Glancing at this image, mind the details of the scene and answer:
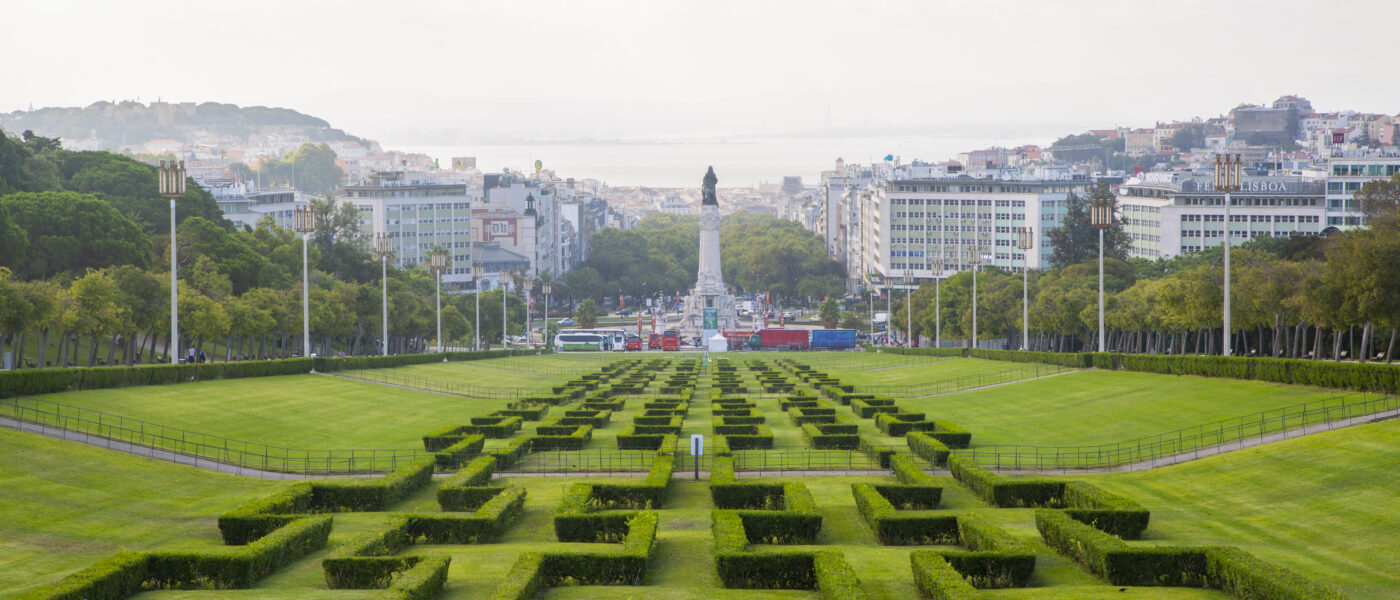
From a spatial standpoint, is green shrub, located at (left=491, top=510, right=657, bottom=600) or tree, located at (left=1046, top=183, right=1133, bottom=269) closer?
green shrub, located at (left=491, top=510, right=657, bottom=600)

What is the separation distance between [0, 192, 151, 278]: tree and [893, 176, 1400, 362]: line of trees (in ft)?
206

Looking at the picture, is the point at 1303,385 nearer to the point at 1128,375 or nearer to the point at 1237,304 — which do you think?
the point at 1128,375

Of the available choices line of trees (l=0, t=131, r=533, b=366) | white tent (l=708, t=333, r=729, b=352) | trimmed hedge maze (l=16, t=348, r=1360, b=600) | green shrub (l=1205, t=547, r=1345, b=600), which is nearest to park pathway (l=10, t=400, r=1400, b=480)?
trimmed hedge maze (l=16, t=348, r=1360, b=600)

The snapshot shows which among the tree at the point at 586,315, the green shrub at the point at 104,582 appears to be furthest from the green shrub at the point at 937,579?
the tree at the point at 586,315

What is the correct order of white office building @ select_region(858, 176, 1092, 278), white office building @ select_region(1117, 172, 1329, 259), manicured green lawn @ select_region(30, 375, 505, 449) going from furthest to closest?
white office building @ select_region(858, 176, 1092, 278)
white office building @ select_region(1117, 172, 1329, 259)
manicured green lawn @ select_region(30, 375, 505, 449)

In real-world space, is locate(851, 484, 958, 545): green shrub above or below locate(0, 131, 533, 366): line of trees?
below

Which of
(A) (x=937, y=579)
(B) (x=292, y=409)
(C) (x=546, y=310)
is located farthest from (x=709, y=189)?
(A) (x=937, y=579)

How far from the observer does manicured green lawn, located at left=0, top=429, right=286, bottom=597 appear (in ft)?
84.7

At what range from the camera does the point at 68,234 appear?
248ft

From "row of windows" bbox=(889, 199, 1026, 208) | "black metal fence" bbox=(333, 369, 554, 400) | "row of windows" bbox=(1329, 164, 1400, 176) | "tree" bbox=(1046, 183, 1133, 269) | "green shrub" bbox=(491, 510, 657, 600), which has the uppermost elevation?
"row of windows" bbox=(889, 199, 1026, 208)

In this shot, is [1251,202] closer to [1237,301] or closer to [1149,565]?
[1237,301]

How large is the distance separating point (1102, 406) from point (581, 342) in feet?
296

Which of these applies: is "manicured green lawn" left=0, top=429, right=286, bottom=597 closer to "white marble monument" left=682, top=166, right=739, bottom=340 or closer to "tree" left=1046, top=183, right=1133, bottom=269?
"tree" left=1046, top=183, right=1133, bottom=269

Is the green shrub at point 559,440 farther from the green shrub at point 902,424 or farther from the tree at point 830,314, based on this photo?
the tree at point 830,314
